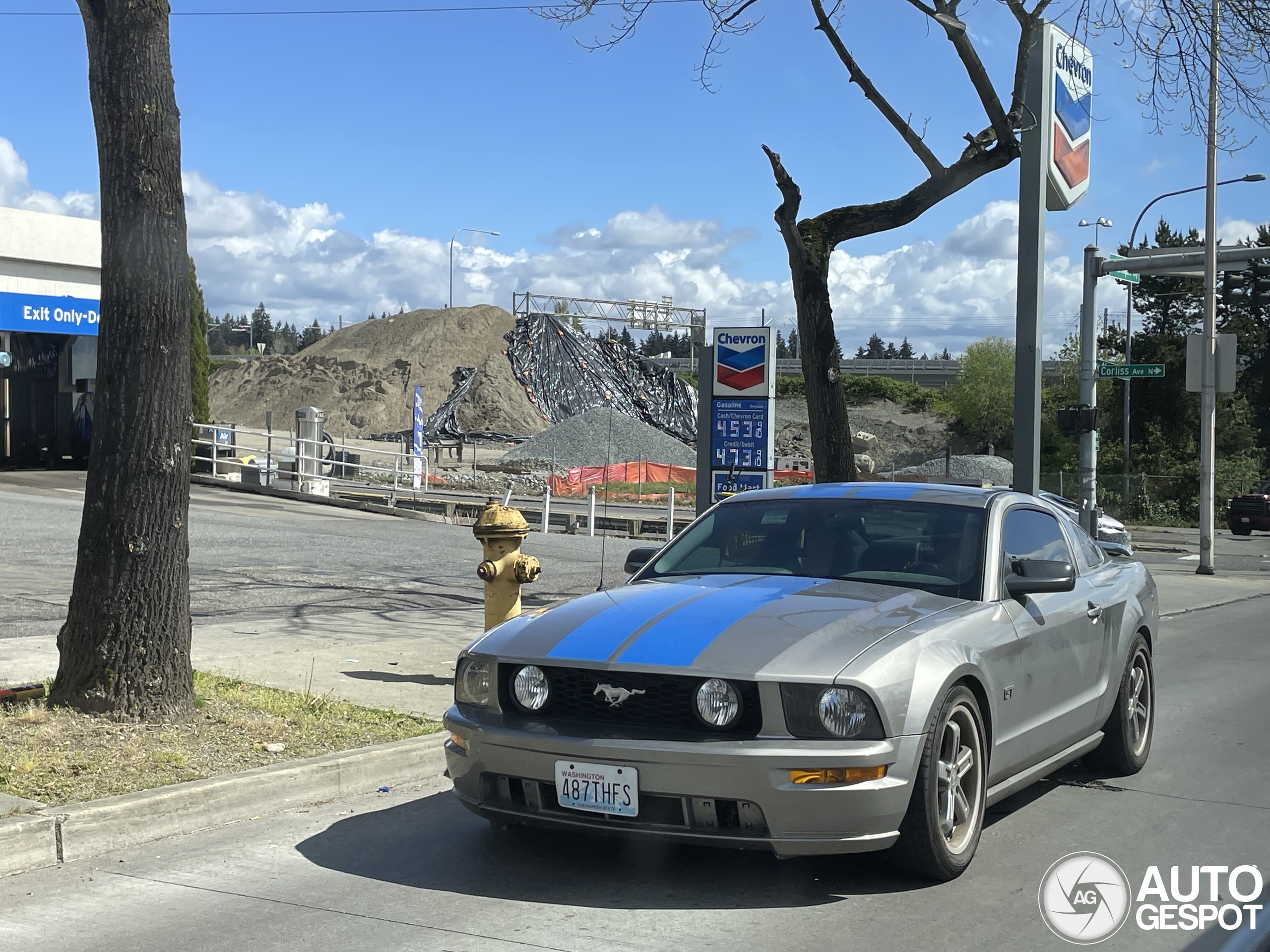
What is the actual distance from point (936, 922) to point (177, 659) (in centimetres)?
432

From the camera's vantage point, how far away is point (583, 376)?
86.9 metres

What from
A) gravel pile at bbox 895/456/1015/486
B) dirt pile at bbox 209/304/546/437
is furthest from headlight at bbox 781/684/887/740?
dirt pile at bbox 209/304/546/437

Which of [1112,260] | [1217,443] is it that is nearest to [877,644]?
[1112,260]

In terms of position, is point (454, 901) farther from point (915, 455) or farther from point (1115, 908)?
point (915, 455)

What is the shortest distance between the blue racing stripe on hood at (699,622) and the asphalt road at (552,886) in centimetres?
92

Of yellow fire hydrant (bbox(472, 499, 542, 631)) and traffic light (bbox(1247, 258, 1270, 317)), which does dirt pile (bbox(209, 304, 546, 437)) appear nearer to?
traffic light (bbox(1247, 258, 1270, 317))

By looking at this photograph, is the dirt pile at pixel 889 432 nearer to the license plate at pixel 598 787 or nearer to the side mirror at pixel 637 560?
the side mirror at pixel 637 560

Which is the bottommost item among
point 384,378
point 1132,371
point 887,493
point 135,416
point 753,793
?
point 753,793

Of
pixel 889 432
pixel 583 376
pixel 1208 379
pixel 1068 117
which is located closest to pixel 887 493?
pixel 1068 117

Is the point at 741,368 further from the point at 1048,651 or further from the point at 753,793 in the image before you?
the point at 753,793

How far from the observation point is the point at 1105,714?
22.2 ft

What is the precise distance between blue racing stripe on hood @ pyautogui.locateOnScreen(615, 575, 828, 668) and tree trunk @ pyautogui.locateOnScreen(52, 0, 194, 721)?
312 centimetres

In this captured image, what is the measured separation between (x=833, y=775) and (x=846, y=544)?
5.56 ft

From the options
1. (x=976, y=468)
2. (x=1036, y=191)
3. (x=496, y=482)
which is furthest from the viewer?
(x=976, y=468)
